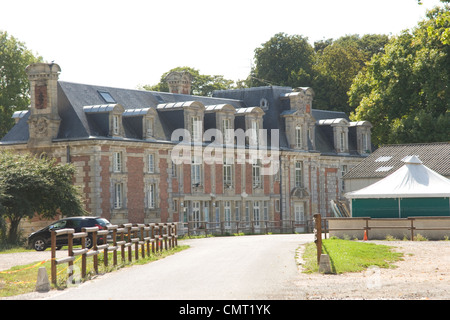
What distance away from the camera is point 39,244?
3778 centimetres

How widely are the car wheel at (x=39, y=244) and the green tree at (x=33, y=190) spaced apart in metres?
2.70

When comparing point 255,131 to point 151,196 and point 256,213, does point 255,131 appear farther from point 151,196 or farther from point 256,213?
point 151,196

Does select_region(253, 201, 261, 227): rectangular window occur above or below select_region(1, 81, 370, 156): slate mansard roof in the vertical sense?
below

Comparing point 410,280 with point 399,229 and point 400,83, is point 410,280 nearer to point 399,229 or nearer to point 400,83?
point 399,229

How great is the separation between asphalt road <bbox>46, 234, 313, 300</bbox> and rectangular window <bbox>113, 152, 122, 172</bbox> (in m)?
24.4

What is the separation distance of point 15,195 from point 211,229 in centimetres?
1694

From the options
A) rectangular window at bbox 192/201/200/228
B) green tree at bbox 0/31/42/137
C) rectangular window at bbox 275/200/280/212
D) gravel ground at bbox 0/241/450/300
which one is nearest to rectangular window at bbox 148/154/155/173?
rectangular window at bbox 192/201/200/228

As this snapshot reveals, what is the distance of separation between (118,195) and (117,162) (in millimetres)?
1913

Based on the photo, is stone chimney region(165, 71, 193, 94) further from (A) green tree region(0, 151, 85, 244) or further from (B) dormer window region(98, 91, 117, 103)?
(A) green tree region(0, 151, 85, 244)

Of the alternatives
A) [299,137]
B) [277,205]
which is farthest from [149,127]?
[299,137]

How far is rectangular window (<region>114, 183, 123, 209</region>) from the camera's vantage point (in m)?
50.3

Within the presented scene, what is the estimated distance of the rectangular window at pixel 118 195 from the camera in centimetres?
5028

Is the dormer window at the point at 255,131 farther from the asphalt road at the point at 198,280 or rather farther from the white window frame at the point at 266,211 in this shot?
the asphalt road at the point at 198,280

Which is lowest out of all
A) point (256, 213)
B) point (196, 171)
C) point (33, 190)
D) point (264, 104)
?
point (256, 213)
